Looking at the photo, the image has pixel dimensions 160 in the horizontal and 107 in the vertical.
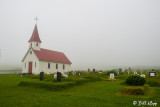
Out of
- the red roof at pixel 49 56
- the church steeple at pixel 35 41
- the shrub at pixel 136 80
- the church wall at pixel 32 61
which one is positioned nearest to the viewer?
the shrub at pixel 136 80

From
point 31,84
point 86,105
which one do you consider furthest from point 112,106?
point 31,84

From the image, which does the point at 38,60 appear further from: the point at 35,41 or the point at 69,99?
the point at 69,99

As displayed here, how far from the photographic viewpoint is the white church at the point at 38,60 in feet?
116

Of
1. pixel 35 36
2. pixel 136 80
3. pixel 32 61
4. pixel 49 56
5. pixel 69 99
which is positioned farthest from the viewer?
pixel 49 56

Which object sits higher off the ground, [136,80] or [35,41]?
[35,41]

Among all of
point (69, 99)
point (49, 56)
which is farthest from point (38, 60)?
point (69, 99)

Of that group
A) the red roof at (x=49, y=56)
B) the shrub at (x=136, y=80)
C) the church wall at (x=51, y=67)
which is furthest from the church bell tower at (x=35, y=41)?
the shrub at (x=136, y=80)

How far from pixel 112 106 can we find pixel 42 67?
29667 mm

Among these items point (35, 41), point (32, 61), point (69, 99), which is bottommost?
point (69, 99)

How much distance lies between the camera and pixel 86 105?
8062mm

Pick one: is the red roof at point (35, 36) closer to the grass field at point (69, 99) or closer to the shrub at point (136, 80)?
the grass field at point (69, 99)

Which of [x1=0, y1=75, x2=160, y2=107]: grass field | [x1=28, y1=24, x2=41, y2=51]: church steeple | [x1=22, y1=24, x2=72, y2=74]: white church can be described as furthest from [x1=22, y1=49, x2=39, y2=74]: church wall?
[x1=0, y1=75, x2=160, y2=107]: grass field

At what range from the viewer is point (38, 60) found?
34.9 m

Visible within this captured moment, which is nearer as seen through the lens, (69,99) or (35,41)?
(69,99)
